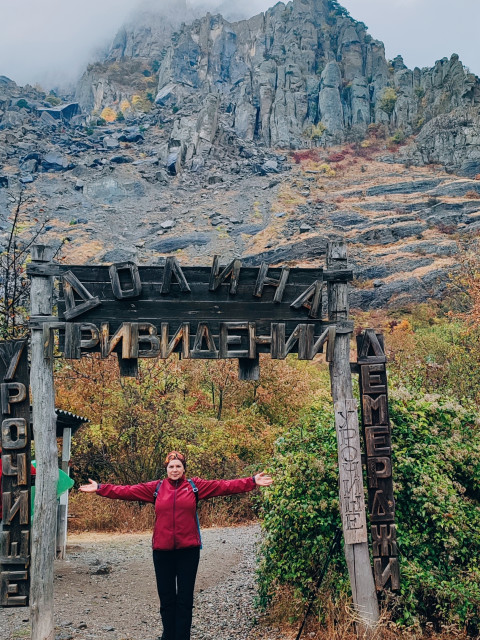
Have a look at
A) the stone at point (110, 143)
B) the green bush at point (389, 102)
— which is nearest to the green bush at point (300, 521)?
the stone at point (110, 143)

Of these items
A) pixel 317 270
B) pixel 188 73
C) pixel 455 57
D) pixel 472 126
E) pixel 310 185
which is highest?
pixel 188 73

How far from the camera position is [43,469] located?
579cm

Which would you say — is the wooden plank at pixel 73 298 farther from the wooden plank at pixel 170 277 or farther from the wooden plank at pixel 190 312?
the wooden plank at pixel 170 277

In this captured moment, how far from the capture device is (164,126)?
281 feet

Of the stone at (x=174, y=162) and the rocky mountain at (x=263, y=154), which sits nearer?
the rocky mountain at (x=263, y=154)

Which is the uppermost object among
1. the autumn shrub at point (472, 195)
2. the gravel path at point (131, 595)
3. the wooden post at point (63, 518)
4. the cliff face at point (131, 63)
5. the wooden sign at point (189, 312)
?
the cliff face at point (131, 63)

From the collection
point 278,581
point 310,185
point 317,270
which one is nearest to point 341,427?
point 317,270

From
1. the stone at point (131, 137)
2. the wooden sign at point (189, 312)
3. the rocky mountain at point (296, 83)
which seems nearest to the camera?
the wooden sign at point (189, 312)

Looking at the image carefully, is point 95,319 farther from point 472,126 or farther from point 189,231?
point 472,126

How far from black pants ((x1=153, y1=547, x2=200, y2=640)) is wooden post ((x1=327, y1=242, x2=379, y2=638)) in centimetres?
170

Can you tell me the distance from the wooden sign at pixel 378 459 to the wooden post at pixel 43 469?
3223 mm

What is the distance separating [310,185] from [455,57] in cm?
4305

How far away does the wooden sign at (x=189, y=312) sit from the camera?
19.6 ft

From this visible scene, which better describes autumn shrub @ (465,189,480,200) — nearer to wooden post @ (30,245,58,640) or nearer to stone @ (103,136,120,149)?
stone @ (103,136,120,149)
